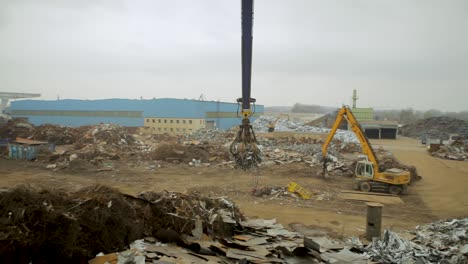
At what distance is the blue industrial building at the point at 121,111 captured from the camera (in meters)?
39.4

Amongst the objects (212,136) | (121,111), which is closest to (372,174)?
(212,136)

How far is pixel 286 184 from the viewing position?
1622 centimetres

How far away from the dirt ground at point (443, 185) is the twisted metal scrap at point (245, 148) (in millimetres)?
6582

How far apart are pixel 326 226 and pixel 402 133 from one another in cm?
5005

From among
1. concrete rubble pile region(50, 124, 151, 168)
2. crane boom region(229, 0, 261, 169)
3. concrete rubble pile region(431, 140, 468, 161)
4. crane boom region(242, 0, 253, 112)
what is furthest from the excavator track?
concrete rubble pile region(431, 140, 468, 161)

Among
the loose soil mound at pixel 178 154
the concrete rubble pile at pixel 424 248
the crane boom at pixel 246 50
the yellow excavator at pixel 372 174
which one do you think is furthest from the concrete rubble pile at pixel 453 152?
the crane boom at pixel 246 50

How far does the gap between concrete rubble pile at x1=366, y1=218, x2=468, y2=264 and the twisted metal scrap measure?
200 inches

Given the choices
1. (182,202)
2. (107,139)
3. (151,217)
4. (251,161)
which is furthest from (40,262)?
(107,139)

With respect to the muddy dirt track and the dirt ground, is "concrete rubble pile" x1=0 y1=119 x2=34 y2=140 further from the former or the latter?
the dirt ground

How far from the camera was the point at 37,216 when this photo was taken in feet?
16.5

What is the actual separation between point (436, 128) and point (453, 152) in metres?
27.5

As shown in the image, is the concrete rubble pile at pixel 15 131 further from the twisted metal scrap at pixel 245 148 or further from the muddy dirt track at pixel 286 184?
the twisted metal scrap at pixel 245 148

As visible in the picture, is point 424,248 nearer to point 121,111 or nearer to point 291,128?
point 291,128

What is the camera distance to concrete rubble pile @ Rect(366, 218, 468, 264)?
6.88 m
